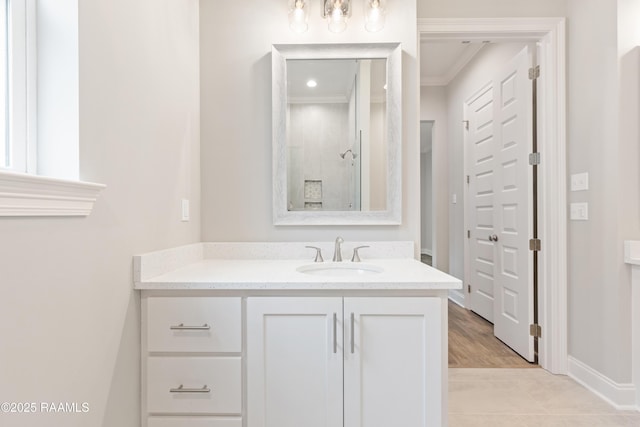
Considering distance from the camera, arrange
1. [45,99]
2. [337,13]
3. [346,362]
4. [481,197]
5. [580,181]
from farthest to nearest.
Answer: [481,197]
[580,181]
[337,13]
[346,362]
[45,99]

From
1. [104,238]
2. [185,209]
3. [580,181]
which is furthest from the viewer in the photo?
[580,181]

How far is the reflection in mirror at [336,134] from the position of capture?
6.36 ft

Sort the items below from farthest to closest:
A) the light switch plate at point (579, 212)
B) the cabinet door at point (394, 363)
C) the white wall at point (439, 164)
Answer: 1. the white wall at point (439, 164)
2. the light switch plate at point (579, 212)
3. the cabinet door at point (394, 363)

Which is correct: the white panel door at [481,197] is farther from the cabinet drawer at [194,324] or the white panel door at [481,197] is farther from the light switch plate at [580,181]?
the cabinet drawer at [194,324]

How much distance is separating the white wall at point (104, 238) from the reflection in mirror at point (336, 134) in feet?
2.12

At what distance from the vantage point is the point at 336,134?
76.9 inches

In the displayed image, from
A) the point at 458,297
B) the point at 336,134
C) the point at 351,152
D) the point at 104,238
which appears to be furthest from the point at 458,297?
the point at 104,238

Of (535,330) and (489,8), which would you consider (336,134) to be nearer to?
(489,8)

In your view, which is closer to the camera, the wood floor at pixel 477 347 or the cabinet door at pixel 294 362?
the cabinet door at pixel 294 362

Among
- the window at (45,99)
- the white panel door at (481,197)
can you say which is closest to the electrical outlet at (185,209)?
the window at (45,99)

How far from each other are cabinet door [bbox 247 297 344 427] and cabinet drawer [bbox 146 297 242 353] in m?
0.07

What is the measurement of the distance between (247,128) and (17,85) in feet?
3.70

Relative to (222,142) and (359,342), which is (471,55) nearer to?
(222,142)

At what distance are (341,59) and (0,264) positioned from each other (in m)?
1.78
